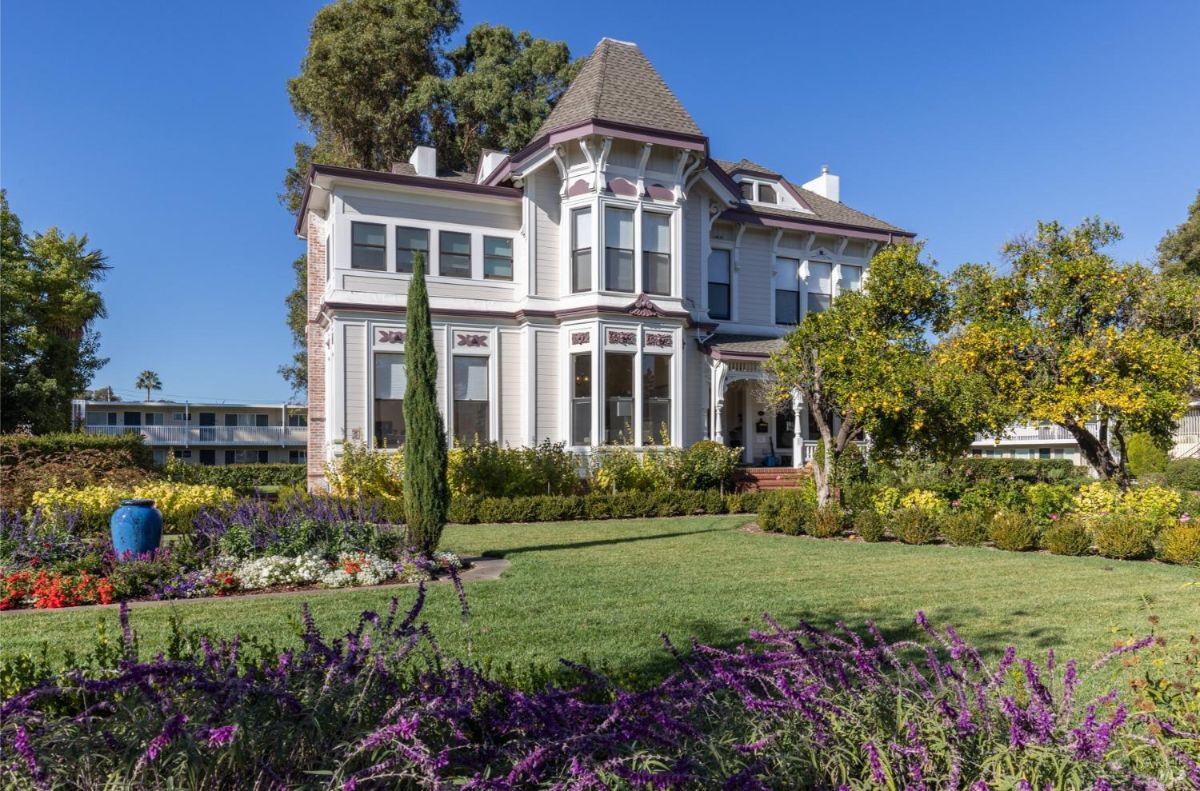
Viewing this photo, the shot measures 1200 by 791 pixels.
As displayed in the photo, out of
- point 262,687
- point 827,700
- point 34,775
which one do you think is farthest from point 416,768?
point 827,700

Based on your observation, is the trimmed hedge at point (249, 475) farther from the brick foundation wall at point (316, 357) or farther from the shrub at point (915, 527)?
the shrub at point (915, 527)

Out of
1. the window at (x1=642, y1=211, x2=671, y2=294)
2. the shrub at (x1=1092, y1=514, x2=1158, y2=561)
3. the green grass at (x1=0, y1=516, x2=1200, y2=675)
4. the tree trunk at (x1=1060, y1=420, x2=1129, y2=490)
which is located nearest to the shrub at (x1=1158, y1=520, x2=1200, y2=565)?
the shrub at (x1=1092, y1=514, x2=1158, y2=561)

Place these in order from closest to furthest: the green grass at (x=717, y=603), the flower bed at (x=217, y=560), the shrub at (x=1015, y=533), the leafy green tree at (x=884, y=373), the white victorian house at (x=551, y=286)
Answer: the green grass at (x=717, y=603)
the flower bed at (x=217, y=560)
the shrub at (x=1015, y=533)
the leafy green tree at (x=884, y=373)
the white victorian house at (x=551, y=286)

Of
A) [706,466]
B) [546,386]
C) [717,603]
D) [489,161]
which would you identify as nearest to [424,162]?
[489,161]

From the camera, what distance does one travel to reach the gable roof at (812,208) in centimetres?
2158

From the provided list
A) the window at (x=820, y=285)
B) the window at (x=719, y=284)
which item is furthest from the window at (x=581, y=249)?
the window at (x=820, y=285)

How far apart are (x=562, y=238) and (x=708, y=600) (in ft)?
41.8

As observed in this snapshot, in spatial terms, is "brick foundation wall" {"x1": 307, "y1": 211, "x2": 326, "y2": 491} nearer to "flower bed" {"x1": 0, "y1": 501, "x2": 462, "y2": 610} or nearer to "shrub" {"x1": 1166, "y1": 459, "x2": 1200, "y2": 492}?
"flower bed" {"x1": 0, "y1": 501, "x2": 462, "y2": 610}

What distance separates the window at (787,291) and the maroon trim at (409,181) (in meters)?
7.98

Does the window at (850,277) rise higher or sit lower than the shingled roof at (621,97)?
lower

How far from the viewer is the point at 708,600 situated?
7.18 meters

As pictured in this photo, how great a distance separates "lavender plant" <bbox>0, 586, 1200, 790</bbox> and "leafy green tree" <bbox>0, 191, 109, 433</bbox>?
25.7 metres

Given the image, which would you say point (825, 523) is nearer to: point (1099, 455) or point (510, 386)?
point (1099, 455)

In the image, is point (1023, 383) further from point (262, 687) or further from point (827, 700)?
point (262, 687)
